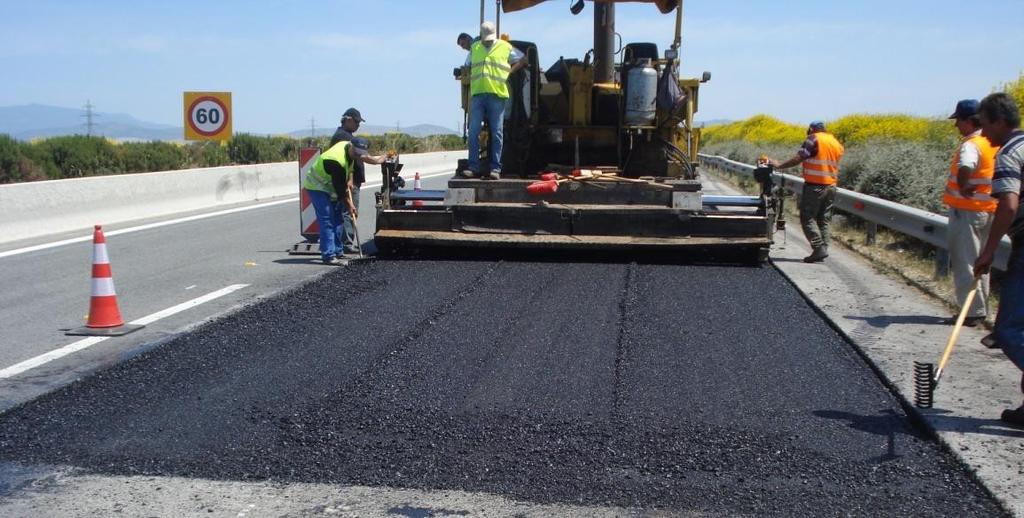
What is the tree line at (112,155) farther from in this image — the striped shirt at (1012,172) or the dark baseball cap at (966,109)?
the striped shirt at (1012,172)

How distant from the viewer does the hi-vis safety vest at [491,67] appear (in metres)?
10.4

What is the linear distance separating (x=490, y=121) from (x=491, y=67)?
0.61m

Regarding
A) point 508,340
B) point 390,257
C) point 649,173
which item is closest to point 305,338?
point 508,340

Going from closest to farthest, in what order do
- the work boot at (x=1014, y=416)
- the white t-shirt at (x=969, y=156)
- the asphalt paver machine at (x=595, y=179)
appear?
1. the work boot at (x=1014, y=416)
2. the white t-shirt at (x=969, y=156)
3. the asphalt paver machine at (x=595, y=179)

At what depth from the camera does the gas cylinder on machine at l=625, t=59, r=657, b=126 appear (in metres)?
11.0

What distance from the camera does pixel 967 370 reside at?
6.00 meters

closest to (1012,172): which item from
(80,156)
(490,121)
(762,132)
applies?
(490,121)

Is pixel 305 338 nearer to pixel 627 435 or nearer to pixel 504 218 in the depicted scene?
pixel 627 435

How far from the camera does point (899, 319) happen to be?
754 cm

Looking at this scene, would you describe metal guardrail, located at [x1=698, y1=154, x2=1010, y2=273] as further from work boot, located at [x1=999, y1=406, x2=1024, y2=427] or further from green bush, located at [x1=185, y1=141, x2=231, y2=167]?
green bush, located at [x1=185, y1=141, x2=231, y2=167]

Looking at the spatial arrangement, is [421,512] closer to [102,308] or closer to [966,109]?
[102,308]

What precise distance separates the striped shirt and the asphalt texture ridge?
44.5 inches

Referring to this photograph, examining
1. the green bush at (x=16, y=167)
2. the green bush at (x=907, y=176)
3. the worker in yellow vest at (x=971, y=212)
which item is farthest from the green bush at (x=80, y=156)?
the worker in yellow vest at (x=971, y=212)

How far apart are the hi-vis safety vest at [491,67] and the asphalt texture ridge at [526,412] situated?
11.5 feet
